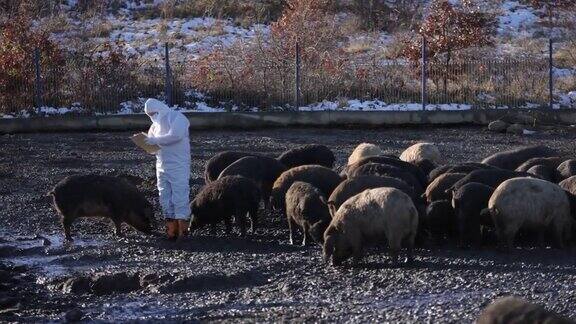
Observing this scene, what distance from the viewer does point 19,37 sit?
2933 centimetres

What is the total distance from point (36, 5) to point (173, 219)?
2637 centimetres

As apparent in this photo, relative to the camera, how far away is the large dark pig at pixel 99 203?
1488cm

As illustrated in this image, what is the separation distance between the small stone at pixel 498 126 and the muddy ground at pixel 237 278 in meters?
11.4

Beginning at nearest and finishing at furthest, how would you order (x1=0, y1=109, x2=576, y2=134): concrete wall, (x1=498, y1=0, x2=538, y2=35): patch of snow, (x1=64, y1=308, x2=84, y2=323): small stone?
(x1=64, y1=308, x2=84, y2=323): small stone, (x1=0, y1=109, x2=576, y2=134): concrete wall, (x1=498, y1=0, x2=538, y2=35): patch of snow

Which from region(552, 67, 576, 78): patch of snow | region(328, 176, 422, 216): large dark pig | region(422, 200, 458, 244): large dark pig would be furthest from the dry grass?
region(422, 200, 458, 244): large dark pig

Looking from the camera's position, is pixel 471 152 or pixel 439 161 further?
pixel 471 152

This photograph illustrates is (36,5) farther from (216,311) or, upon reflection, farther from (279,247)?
(216,311)

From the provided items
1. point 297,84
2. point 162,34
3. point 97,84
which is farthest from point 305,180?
point 162,34

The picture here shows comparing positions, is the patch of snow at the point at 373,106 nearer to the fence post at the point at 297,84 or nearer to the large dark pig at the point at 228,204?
the fence post at the point at 297,84

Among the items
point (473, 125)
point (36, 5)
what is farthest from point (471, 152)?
point (36, 5)

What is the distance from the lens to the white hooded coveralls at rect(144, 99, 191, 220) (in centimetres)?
1470

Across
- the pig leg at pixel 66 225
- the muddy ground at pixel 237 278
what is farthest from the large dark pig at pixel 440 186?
the pig leg at pixel 66 225

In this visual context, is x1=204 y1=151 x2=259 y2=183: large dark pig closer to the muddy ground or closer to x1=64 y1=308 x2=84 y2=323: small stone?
the muddy ground

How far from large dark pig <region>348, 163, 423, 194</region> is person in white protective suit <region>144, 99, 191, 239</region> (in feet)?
7.75
